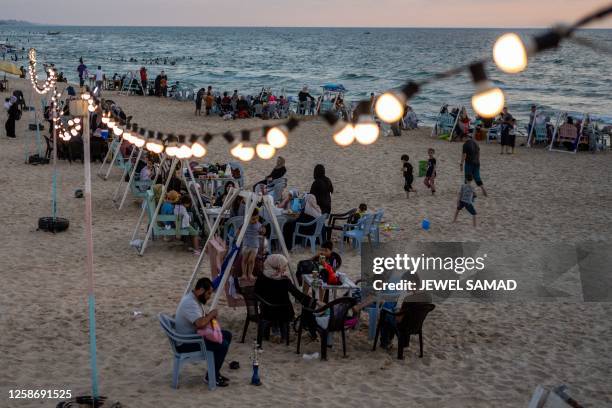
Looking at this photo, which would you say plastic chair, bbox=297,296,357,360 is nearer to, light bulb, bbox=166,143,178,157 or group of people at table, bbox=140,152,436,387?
group of people at table, bbox=140,152,436,387

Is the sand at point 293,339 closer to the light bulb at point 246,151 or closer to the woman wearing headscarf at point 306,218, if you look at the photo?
the woman wearing headscarf at point 306,218

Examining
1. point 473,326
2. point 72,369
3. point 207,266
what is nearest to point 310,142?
point 207,266

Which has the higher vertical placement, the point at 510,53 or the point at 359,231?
the point at 510,53

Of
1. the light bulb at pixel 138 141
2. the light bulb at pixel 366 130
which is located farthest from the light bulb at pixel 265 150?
the light bulb at pixel 138 141

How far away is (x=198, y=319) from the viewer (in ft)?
21.3

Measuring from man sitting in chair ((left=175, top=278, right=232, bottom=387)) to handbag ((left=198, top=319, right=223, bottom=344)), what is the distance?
4 cm

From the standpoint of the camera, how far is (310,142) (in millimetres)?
23156

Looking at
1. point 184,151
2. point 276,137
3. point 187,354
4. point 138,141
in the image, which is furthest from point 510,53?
point 138,141

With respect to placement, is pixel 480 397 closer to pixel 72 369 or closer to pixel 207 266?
pixel 72 369

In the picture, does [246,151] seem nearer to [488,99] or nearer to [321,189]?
[488,99]

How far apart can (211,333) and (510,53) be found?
435cm

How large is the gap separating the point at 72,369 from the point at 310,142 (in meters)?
16.7

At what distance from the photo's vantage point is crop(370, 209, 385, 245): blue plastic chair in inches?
455

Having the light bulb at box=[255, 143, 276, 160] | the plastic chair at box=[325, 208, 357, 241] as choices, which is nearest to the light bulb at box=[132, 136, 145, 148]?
the plastic chair at box=[325, 208, 357, 241]
